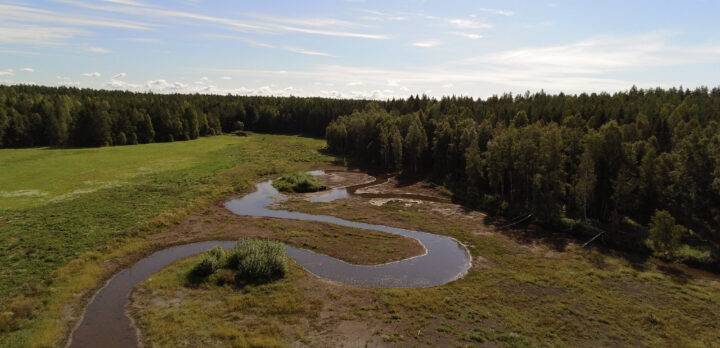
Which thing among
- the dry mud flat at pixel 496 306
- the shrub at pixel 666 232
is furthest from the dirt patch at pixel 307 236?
the shrub at pixel 666 232

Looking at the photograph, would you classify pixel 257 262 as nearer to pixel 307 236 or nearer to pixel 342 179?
pixel 307 236

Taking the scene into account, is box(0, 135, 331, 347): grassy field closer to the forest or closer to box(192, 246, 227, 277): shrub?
box(192, 246, 227, 277): shrub

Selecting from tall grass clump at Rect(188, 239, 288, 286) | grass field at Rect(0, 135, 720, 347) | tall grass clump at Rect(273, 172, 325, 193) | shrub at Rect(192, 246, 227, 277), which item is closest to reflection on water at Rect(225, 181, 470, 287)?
grass field at Rect(0, 135, 720, 347)

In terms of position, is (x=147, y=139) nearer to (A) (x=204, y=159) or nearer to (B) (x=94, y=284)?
(A) (x=204, y=159)

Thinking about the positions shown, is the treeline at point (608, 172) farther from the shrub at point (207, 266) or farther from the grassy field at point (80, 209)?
the grassy field at point (80, 209)

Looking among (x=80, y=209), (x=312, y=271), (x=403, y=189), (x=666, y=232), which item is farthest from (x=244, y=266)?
(x=403, y=189)

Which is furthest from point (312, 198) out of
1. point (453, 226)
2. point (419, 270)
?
point (419, 270)
